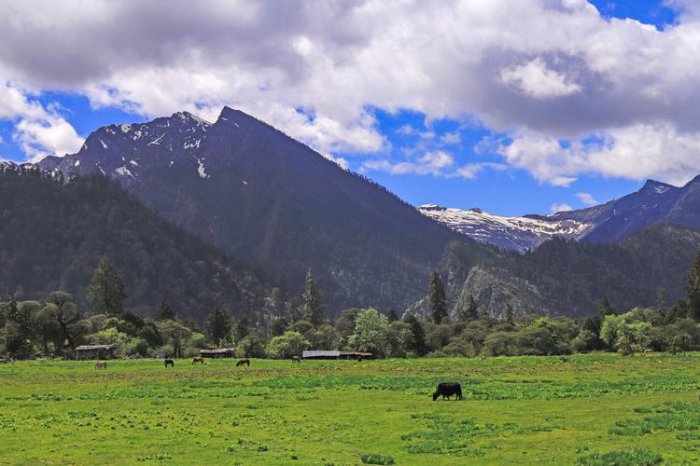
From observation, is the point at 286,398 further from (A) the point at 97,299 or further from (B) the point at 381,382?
(A) the point at 97,299

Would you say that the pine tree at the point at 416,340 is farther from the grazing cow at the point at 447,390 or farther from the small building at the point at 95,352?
the grazing cow at the point at 447,390

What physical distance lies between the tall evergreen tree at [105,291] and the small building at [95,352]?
1865 inches

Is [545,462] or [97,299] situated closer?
[545,462]

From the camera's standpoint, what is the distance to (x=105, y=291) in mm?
195875

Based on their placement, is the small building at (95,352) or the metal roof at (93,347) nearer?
the metal roof at (93,347)

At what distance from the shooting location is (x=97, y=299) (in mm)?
195750

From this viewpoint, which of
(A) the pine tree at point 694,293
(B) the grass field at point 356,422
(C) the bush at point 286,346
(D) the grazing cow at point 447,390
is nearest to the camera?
(B) the grass field at point 356,422

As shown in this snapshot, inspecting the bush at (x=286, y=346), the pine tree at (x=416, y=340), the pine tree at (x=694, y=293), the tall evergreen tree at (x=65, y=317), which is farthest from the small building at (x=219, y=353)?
the pine tree at (x=694, y=293)

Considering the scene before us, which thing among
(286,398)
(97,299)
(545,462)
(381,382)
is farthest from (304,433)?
(97,299)

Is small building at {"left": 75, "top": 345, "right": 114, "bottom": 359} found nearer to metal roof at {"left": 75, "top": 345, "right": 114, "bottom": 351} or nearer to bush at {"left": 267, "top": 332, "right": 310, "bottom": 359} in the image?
metal roof at {"left": 75, "top": 345, "right": 114, "bottom": 351}

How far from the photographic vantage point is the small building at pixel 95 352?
144 metres

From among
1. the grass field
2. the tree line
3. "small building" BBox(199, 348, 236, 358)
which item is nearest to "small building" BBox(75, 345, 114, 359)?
the tree line

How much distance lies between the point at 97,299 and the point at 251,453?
Answer: 184m

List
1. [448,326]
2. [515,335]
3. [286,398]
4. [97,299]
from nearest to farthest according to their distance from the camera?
[286,398], [515,335], [448,326], [97,299]
